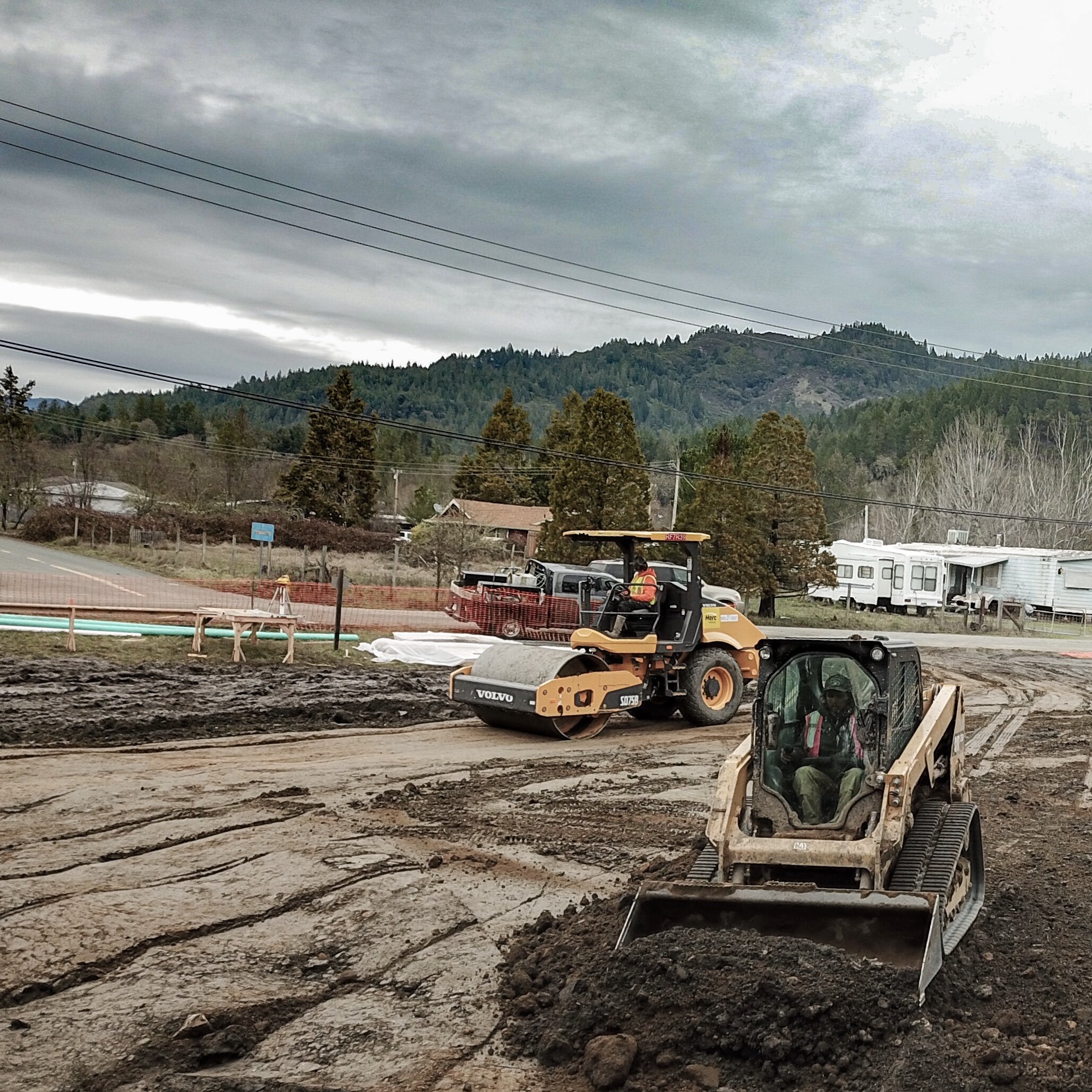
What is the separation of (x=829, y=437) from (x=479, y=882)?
14197cm

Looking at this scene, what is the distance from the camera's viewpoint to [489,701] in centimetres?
1522

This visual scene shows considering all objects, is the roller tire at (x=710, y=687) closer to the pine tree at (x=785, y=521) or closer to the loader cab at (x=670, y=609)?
the loader cab at (x=670, y=609)

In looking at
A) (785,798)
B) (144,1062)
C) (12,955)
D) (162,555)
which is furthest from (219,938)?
(162,555)

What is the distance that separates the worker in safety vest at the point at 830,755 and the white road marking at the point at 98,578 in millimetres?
27072

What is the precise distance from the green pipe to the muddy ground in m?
8.23

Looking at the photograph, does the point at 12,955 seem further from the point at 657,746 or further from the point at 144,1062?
the point at 657,746

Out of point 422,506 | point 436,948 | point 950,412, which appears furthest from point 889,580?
point 950,412

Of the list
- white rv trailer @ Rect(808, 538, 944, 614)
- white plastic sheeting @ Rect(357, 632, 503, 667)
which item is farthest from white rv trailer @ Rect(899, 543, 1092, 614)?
white plastic sheeting @ Rect(357, 632, 503, 667)

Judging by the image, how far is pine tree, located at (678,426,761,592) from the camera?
41.4 m

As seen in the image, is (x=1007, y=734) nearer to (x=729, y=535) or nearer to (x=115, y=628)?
(x=115, y=628)

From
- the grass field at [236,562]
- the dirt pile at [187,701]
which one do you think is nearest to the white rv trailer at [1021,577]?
the grass field at [236,562]

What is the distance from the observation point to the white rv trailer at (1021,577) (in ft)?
170

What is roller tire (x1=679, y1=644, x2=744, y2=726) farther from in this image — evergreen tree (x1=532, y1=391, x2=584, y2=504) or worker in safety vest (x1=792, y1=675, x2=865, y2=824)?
evergreen tree (x1=532, y1=391, x2=584, y2=504)

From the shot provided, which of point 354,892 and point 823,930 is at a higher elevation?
point 823,930
